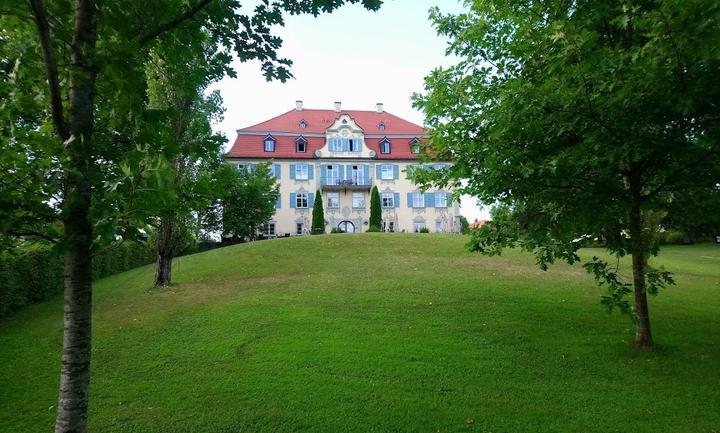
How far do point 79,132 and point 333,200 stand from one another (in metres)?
39.2

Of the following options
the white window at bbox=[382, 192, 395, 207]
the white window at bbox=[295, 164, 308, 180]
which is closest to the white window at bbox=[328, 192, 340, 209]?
the white window at bbox=[295, 164, 308, 180]

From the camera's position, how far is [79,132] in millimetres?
2791

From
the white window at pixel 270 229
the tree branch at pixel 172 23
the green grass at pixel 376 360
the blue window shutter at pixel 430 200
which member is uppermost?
the blue window shutter at pixel 430 200

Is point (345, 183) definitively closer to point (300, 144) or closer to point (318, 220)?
point (318, 220)

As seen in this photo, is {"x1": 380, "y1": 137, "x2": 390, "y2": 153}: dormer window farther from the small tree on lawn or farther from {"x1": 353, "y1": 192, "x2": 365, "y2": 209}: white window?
the small tree on lawn

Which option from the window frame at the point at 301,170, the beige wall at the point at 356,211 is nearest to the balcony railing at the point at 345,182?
the beige wall at the point at 356,211

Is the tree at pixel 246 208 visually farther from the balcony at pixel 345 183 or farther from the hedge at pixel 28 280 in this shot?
the hedge at pixel 28 280

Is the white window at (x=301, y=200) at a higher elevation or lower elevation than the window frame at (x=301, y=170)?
lower

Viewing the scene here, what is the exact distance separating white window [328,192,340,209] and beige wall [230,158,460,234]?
1.01 feet

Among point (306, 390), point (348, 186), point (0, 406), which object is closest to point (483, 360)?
point (306, 390)

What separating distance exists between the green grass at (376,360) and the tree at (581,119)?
128 centimetres

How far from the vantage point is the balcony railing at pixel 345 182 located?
41.4 metres

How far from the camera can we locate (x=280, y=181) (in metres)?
41.0

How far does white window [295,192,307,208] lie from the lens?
41.2 meters
